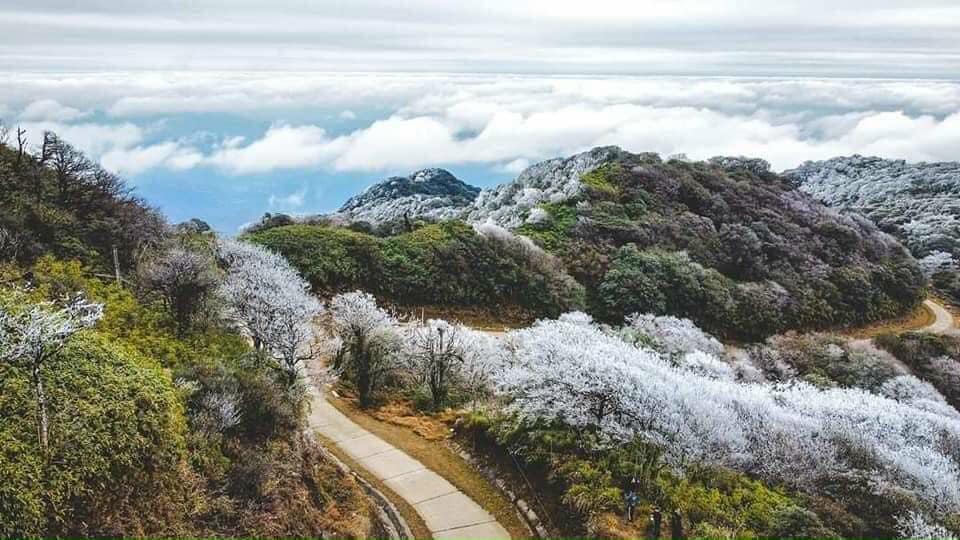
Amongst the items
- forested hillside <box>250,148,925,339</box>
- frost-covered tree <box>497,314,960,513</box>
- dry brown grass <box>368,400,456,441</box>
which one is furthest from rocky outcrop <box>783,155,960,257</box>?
dry brown grass <box>368,400,456,441</box>

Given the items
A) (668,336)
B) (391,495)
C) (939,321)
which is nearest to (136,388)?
(391,495)

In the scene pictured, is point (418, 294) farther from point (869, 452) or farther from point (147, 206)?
point (869, 452)

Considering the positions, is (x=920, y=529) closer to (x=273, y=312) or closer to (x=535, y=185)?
(x=273, y=312)

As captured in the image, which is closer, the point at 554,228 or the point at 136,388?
the point at 136,388

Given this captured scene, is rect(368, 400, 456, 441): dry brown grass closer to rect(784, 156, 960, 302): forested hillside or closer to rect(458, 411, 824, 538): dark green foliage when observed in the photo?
rect(458, 411, 824, 538): dark green foliage

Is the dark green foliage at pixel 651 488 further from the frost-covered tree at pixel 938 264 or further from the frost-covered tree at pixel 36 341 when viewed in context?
the frost-covered tree at pixel 938 264

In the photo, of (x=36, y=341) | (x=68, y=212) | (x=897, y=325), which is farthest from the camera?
(x=897, y=325)
